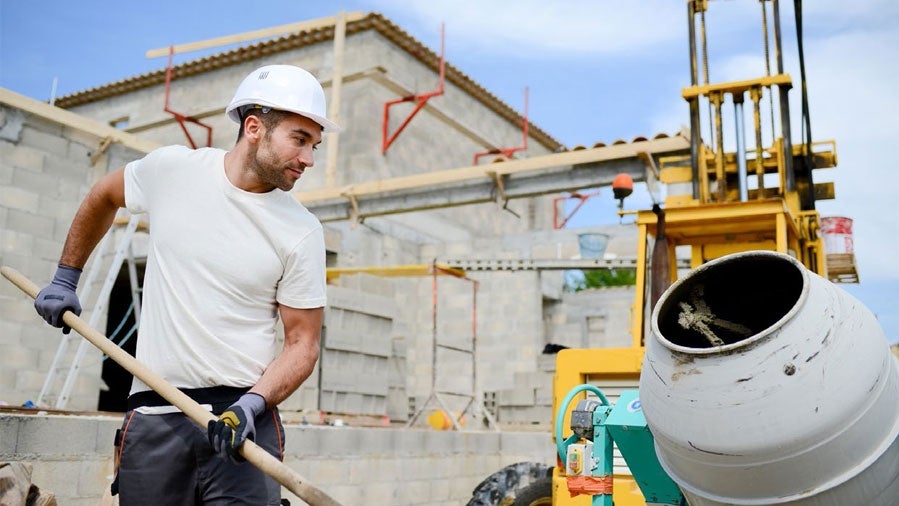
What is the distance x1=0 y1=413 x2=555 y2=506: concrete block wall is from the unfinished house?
0.05 ft

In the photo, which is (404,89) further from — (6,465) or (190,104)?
(6,465)

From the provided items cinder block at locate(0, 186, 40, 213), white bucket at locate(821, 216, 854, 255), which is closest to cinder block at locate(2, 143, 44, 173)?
cinder block at locate(0, 186, 40, 213)

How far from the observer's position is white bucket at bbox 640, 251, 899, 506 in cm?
196

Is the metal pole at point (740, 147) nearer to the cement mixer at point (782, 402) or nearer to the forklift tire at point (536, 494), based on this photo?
the forklift tire at point (536, 494)

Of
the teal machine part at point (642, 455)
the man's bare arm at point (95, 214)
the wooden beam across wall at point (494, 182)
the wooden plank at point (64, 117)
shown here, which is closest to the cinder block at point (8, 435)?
the man's bare arm at point (95, 214)

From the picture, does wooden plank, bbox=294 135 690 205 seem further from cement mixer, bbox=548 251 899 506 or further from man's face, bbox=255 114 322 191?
man's face, bbox=255 114 322 191

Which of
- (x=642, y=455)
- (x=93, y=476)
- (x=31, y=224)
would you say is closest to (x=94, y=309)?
(x=31, y=224)

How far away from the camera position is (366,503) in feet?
20.2

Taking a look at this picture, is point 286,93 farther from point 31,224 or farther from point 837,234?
point 31,224

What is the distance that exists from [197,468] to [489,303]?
12.1 metres

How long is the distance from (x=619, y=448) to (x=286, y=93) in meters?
1.57

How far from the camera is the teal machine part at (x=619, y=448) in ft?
8.81

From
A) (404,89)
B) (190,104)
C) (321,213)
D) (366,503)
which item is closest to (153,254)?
(366,503)

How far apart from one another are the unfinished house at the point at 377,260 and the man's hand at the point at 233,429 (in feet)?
1.98
